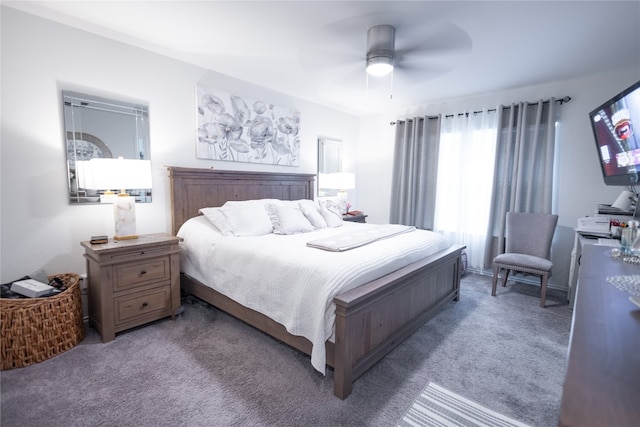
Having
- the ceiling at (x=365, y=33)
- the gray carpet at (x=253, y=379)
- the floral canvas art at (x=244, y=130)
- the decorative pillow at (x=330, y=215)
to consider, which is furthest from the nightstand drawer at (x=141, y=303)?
the ceiling at (x=365, y=33)

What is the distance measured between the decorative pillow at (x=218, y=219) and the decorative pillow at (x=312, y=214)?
934 mm

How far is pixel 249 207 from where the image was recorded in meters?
3.11

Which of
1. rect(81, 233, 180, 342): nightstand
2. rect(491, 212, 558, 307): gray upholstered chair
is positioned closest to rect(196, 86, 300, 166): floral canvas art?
rect(81, 233, 180, 342): nightstand

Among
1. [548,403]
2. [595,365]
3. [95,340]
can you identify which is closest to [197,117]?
[95,340]

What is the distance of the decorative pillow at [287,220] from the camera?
3.05m

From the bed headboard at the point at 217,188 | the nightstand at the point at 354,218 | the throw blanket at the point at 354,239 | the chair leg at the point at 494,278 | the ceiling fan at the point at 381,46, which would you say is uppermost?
the ceiling fan at the point at 381,46

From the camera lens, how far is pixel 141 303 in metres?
2.46

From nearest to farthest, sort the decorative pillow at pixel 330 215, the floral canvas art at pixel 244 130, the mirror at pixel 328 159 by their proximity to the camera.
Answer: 1. the floral canvas art at pixel 244 130
2. the decorative pillow at pixel 330 215
3. the mirror at pixel 328 159

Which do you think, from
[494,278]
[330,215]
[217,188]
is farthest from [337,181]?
[494,278]

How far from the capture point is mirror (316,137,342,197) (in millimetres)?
4715

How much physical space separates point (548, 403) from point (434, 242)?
1.41 meters

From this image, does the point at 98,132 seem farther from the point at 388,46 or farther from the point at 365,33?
the point at 388,46

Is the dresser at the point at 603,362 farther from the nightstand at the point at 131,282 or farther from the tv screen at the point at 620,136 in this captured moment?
the nightstand at the point at 131,282

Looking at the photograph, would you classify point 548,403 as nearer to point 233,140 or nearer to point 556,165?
point 556,165
